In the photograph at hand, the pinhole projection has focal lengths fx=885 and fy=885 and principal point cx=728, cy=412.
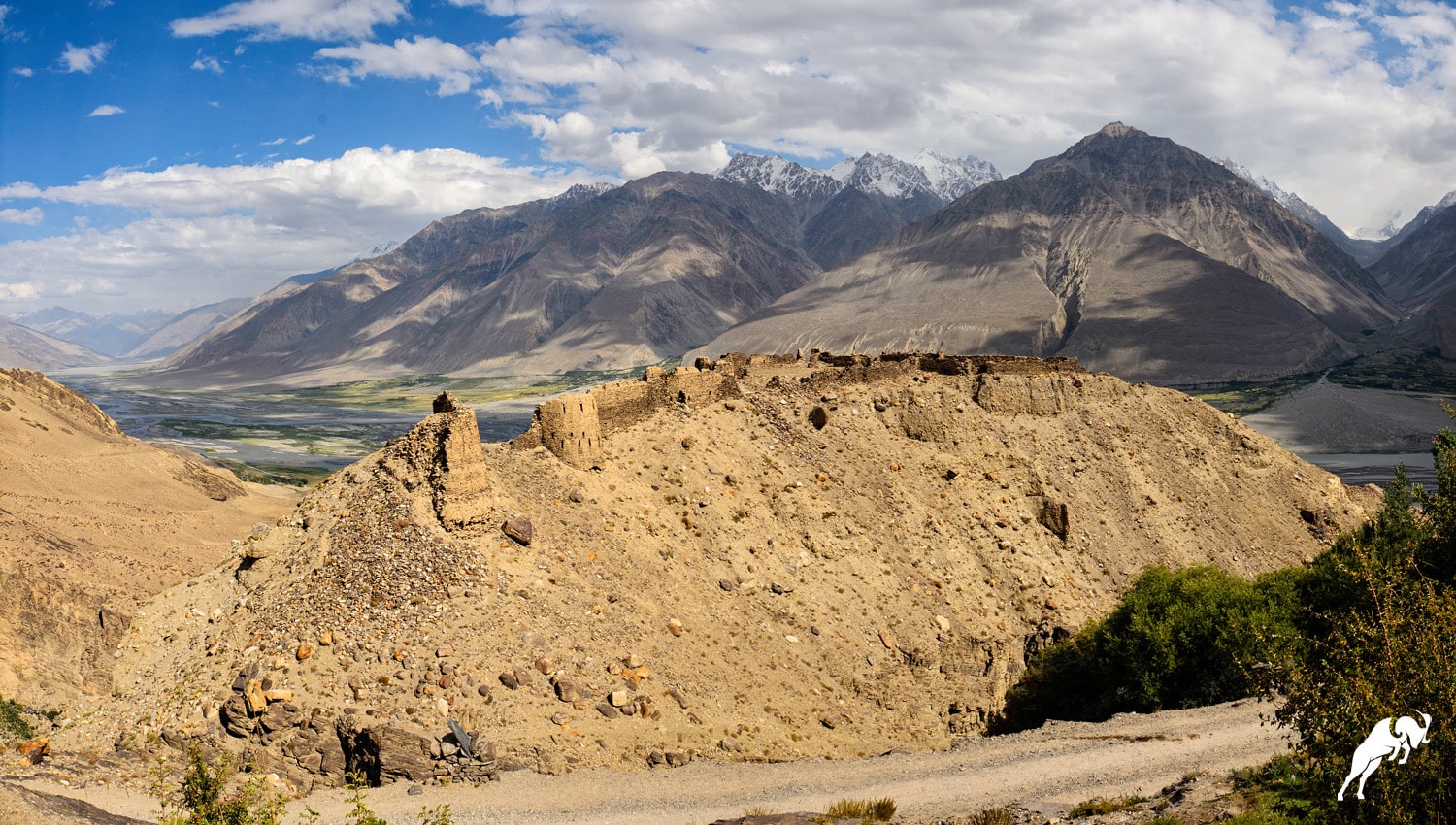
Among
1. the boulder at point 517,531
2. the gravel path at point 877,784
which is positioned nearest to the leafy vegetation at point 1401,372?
the gravel path at point 877,784

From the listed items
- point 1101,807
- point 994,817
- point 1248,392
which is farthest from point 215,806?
point 1248,392

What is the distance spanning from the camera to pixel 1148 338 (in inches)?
→ 6624

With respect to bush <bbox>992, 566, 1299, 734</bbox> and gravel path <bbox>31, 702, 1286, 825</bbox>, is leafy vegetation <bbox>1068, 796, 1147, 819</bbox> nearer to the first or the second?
gravel path <bbox>31, 702, 1286, 825</bbox>

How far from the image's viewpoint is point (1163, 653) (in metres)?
22.9

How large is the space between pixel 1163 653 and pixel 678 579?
42.1 ft

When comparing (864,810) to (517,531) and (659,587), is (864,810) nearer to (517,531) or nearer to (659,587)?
(659,587)

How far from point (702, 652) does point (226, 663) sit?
35.8 ft

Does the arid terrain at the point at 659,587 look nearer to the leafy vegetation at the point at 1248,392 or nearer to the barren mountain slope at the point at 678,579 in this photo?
the barren mountain slope at the point at 678,579

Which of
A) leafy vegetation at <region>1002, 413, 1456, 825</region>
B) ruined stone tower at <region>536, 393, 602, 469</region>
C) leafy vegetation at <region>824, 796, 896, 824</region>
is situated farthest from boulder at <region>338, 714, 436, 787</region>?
leafy vegetation at <region>1002, 413, 1456, 825</region>

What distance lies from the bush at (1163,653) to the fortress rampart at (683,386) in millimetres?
13426

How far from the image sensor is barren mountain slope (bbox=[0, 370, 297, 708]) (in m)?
24.5

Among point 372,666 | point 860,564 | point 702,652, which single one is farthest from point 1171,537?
point 372,666

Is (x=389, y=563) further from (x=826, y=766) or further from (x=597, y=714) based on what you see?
(x=826, y=766)

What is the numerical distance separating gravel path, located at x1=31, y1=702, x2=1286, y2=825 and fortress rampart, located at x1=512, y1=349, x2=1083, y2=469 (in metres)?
10.4
